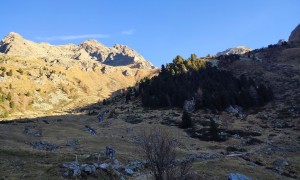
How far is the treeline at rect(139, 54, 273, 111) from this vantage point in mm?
114250

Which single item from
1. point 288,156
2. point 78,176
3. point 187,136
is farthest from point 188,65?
point 78,176

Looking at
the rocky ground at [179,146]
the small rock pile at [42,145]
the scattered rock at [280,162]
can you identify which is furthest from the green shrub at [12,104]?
the scattered rock at [280,162]

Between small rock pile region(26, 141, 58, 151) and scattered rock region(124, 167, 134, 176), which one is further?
small rock pile region(26, 141, 58, 151)

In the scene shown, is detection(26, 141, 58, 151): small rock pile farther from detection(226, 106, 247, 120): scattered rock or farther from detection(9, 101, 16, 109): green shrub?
detection(9, 101, 16, 109): green shrub

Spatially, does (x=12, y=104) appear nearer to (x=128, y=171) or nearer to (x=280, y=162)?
(x=128, y=171)

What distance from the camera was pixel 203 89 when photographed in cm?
12238

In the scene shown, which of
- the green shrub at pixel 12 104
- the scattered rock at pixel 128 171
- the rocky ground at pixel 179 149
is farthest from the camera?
the green shrub at pixel 12 104

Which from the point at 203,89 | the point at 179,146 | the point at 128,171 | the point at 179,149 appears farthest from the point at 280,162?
the point at 203,89

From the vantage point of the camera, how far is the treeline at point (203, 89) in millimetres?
114250

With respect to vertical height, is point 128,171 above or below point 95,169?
below

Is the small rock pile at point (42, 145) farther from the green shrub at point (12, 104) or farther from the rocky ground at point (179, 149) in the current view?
the green shrub at point (12, 104)

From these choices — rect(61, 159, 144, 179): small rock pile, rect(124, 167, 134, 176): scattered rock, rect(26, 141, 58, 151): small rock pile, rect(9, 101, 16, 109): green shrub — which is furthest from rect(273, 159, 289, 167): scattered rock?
rect(9, 101, 16, 109): green shrub

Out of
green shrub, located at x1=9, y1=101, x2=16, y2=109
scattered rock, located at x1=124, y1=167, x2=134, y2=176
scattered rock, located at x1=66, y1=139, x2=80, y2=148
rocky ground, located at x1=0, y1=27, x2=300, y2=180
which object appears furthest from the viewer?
green shrub, located at x1=9, y1=101, x2=16, y2=109

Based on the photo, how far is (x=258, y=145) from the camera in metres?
69.0
